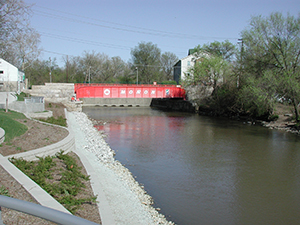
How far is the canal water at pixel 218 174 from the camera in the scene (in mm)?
9867

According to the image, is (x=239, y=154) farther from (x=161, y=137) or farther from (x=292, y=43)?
(x=292, y=43)

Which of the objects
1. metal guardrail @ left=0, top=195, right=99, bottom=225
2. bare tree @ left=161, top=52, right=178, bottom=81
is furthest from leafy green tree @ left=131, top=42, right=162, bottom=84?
metal guardrail @ left=0, top=195, right=99, bottom=225

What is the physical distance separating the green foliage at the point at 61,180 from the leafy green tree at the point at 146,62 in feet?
264

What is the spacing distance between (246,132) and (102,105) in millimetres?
46169

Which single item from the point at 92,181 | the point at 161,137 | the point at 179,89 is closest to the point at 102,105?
the point at 179,89

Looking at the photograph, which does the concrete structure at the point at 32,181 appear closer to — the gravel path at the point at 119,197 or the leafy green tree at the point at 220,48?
the gravel path at the point at 119,197

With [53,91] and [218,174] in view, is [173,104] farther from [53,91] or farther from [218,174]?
[218,174]

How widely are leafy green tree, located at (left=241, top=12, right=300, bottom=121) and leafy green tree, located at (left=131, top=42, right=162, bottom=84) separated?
58.0 m

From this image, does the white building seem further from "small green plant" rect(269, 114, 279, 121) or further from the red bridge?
"small green plant" rect(269, 114, 279, 121)

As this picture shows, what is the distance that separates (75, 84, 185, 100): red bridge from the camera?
59094 mm

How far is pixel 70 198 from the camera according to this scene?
7203 mm

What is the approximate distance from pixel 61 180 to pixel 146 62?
8399 cm

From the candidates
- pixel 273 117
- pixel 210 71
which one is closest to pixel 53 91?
pixel 210 71

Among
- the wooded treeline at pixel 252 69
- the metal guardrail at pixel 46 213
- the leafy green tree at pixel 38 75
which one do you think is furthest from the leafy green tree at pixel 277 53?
the leafy green tree at pixel 38 75
